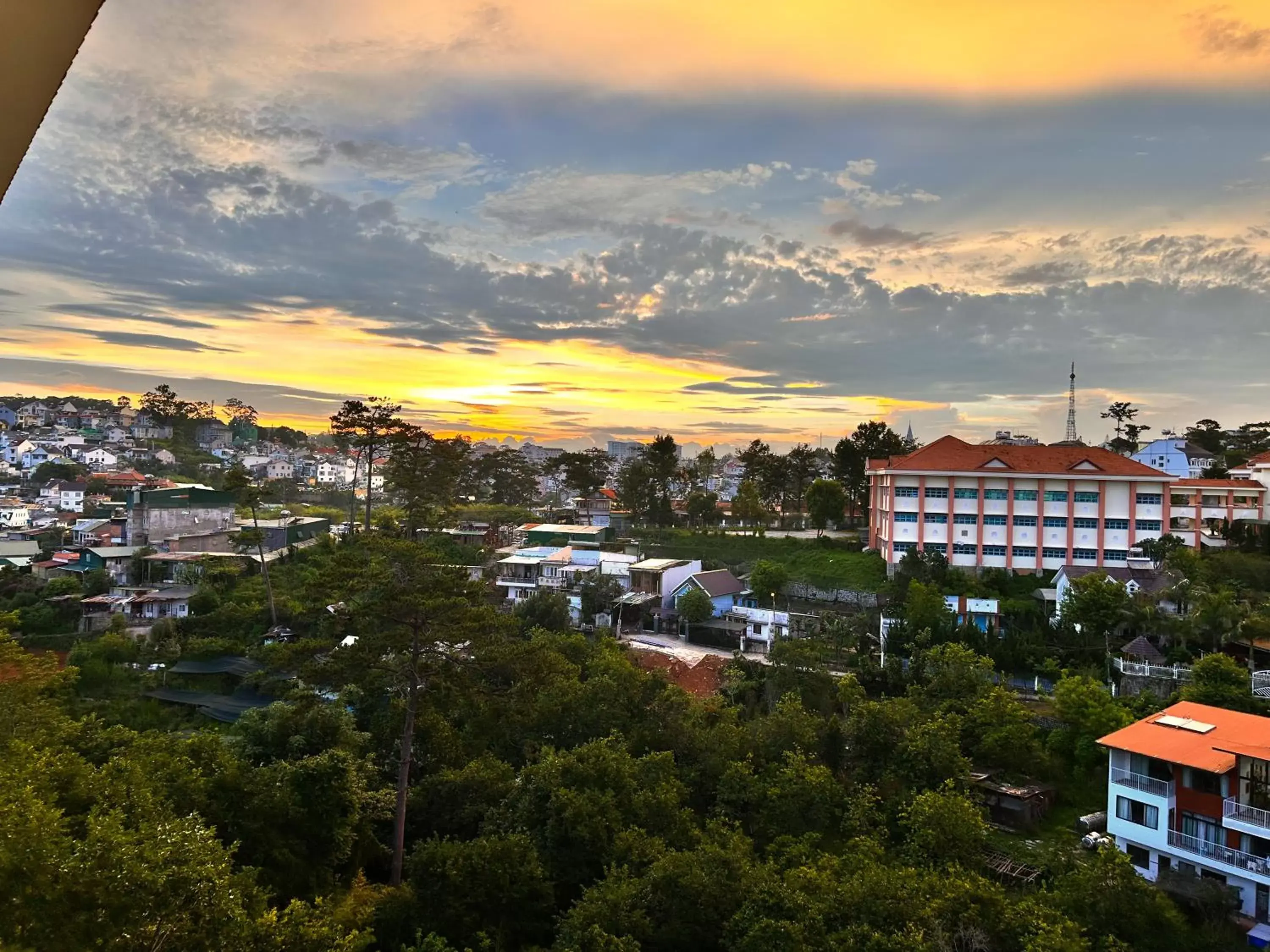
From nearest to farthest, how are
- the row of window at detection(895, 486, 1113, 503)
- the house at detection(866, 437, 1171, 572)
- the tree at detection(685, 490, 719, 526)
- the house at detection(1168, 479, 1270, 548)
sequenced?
the house at detection(866, 437, 1171, 572)
the row of window at detection(895, 486, 1113, 503)
the house at detection(1168, 479, 1270, 548)
the tree at detection(685, 490, 719, 526)

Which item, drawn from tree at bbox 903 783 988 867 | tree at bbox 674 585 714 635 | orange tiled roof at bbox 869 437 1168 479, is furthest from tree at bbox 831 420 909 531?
tree at bbox 903 783 988 867

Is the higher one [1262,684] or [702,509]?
[702,509]

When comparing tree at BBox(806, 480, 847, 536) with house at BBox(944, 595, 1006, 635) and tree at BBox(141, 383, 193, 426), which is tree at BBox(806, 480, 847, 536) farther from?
tree at BBox(141, 383, 193, 426)

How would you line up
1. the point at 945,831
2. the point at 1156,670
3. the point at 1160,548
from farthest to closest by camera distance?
the point at 1160,548, the point at 1156,670, the point at 945,831

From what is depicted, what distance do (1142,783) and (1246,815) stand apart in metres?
1.09

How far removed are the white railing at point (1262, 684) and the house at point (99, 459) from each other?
41977 mm

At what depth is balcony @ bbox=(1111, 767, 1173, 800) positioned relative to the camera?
32.3 ft

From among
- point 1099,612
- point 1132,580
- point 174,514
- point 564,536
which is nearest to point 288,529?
point 174,514

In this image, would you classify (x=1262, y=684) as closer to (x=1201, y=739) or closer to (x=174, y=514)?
(x=1201, y=739)

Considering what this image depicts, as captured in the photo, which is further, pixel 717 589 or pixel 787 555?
pixel 787 555

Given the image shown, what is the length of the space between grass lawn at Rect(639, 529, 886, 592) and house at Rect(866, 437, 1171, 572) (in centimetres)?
103

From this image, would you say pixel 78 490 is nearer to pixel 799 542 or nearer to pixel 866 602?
pixel 799 542

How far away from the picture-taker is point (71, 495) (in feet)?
97.8

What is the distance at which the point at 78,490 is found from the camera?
1182 inches
